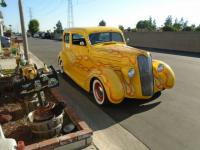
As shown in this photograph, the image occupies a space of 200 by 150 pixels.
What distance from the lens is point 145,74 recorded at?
5.21 metres

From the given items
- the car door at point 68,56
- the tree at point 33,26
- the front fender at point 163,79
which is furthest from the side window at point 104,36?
the tree at point 33,26

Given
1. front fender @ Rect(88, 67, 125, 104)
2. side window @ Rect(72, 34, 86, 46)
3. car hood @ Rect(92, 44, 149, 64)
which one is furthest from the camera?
side window @ Rect(72, 34, 86, 46)

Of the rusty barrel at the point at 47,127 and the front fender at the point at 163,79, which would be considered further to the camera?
the front fender at the point at 163,79

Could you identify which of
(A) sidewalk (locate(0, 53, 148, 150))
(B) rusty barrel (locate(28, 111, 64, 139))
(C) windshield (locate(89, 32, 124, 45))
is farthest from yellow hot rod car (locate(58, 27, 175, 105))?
(B) rusty barrel (locate(28, 111, 64, 139))

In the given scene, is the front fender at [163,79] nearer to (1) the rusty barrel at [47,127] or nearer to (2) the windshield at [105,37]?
(2) the windshield at [105,37]

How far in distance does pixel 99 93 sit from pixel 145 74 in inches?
51.3

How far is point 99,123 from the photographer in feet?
15.1

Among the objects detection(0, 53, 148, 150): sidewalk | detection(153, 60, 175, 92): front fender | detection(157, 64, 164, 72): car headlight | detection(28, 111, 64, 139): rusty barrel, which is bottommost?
detection(0, 53, 148, 150): sidewalk

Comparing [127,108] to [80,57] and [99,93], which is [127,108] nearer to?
[99,93]

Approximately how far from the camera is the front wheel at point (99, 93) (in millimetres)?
5293

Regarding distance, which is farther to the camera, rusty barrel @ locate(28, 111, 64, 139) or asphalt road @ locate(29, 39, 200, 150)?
asphalt road @ locate(29, 39, 200, 150)

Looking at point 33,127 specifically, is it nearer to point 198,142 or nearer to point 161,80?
point 198,142

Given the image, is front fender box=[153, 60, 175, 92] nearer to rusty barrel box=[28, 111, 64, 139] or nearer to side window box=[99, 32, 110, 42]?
side window box=[99, 32, 110, 42]

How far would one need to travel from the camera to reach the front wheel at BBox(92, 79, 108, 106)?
5.29 metres
